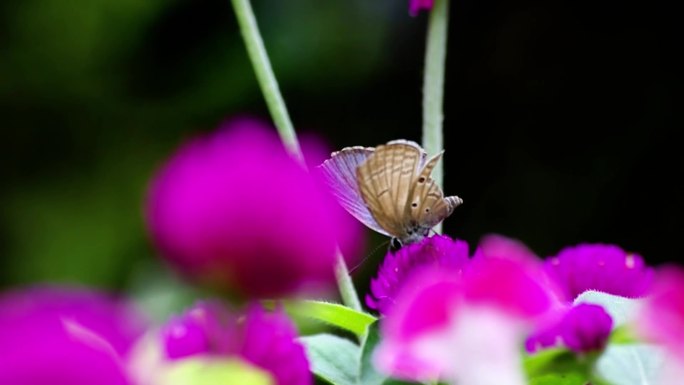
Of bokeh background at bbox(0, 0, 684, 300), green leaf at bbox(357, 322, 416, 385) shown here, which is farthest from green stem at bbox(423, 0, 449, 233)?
bokeh background at bbox(0, 0, 684, 300)

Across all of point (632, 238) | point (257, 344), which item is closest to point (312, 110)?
point (632, 238)

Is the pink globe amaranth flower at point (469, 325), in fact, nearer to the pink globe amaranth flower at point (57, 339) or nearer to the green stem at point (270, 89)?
the pink globe amaranth flower at point (57, 339)

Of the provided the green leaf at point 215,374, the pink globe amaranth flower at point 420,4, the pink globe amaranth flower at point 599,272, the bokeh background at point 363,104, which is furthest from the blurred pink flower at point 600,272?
the bokeh background at point 363,104

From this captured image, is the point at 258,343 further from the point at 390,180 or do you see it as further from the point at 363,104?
the point at 363,104

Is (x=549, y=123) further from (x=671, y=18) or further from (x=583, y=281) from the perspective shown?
(x=583, y=281)

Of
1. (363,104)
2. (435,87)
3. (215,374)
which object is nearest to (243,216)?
(215,374)
